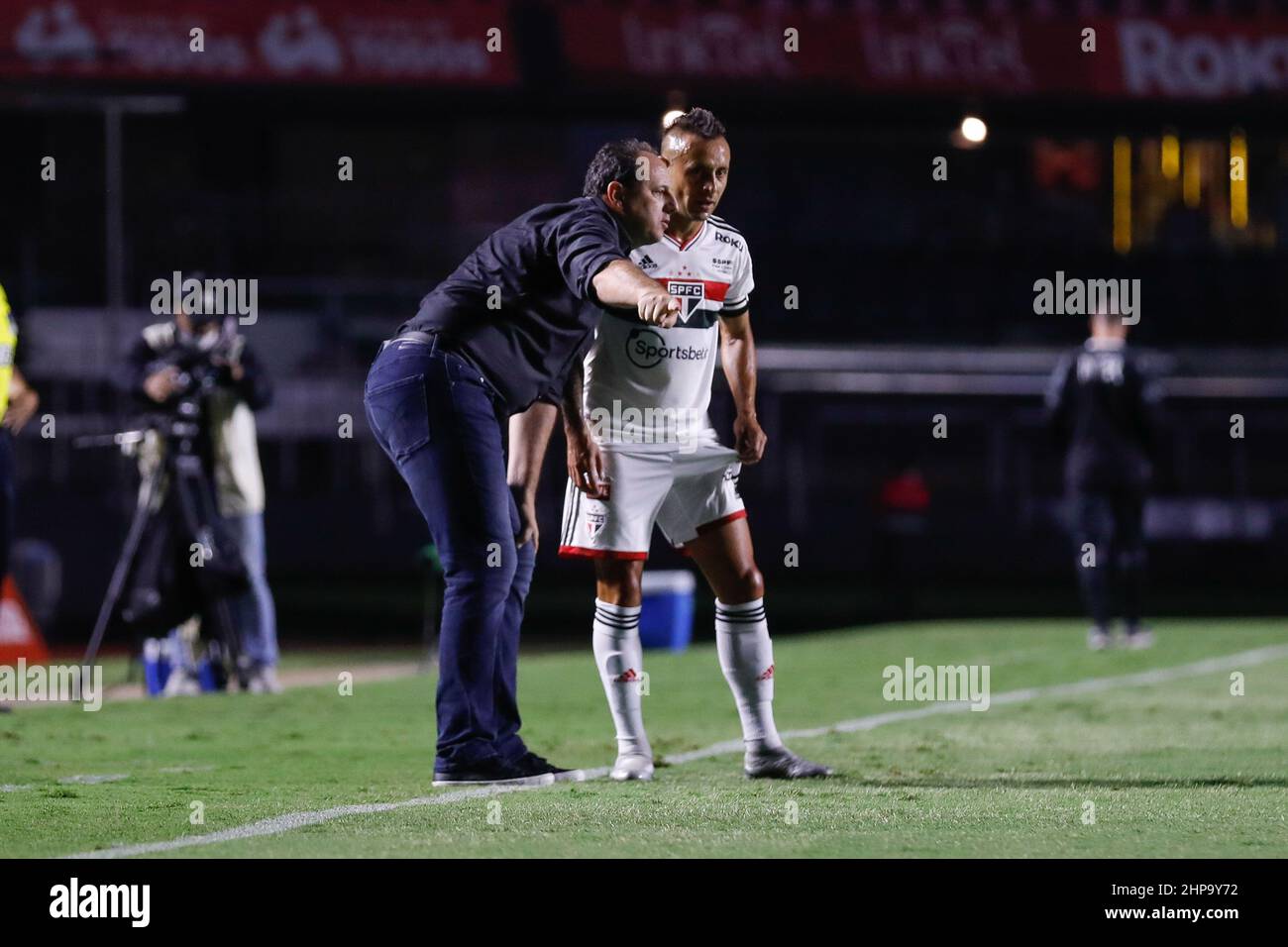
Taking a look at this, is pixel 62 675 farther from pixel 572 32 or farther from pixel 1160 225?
pixel 1160 225

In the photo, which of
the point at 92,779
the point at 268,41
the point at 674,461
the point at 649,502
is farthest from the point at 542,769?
the point at 268,41

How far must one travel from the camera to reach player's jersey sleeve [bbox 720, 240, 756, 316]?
7148 mm

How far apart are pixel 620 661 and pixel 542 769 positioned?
0.48 metres

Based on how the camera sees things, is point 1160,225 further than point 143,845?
Yes

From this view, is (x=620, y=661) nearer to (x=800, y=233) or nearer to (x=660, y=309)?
(x=660, y=309)

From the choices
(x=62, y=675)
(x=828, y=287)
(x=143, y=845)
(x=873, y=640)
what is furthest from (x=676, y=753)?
(x=828, y=287)

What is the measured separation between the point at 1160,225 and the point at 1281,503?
5921mm

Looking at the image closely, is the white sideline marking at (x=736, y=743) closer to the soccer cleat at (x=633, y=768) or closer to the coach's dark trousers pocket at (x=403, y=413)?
the soccer cleat at (x=633, y=768)

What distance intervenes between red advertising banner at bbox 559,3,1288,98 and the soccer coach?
20323mm

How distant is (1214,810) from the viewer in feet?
20.4

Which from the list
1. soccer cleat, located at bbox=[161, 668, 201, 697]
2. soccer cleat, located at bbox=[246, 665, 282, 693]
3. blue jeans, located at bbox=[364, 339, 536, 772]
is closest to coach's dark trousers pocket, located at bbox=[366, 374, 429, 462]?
blue jeans, located at bbox=[364, 339, 536, 772]

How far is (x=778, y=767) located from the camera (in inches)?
279

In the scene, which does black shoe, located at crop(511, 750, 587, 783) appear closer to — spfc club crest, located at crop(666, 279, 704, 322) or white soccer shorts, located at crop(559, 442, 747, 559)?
white soccer shorts, located at crop(559, 442, 747, 559)
